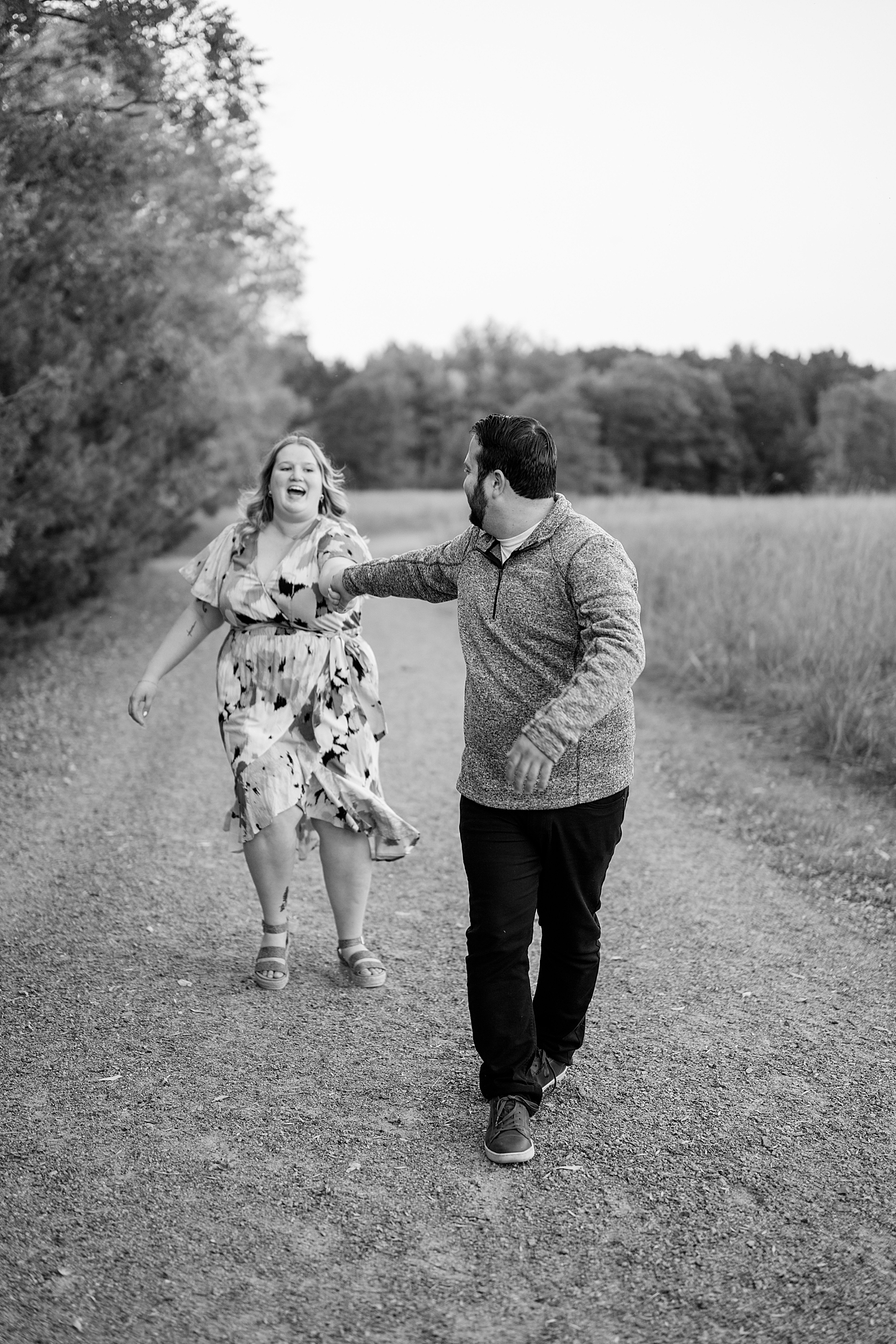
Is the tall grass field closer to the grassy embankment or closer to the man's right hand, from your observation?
the grassy embankment

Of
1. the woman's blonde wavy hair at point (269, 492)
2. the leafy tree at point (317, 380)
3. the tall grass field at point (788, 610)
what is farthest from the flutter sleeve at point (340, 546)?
the leafy tree at point (317, 380)

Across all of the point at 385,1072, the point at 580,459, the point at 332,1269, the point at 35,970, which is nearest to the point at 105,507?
the point at 35,970

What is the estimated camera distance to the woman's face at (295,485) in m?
4.58

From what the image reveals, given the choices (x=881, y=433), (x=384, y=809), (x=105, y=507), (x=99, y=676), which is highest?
(x=881, y=433)

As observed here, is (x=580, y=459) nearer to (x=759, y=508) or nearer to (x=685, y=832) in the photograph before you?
(x=759, y=508)

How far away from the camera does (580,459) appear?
5444 cm

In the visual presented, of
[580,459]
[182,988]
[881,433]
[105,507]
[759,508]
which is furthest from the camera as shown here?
[580,459]

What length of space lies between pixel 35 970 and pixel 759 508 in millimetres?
11524

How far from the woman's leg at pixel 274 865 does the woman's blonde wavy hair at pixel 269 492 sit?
1.13 metres

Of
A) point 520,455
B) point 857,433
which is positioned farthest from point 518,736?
point 857,433

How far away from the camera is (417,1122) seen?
11.9 ft

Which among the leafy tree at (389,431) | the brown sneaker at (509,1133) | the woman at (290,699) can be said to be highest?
the leafy tree at (389,431)

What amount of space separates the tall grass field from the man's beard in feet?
17.4

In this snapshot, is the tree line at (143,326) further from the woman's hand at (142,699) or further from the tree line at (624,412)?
the woman's hand at (142,699)
